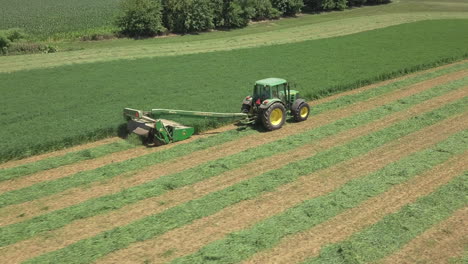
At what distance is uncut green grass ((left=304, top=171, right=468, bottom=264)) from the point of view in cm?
874

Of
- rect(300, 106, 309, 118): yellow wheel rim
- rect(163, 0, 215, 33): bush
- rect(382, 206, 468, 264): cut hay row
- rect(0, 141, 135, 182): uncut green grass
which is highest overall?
rect(163, 0, 215, 33): bush

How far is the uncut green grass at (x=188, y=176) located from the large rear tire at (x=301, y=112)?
96 centimetres

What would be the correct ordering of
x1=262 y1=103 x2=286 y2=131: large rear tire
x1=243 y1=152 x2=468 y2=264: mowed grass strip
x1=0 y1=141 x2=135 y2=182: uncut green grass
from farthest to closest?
1. x1=262 y1=103 x2=286 y2=131: large rear tire
2. x1=0 y1=141 x2=135 y2=182: uncut green grass
3. x1=243 y1=152 x2=468 y2=264: mowed grass strip

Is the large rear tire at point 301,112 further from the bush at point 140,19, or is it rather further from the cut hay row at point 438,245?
the bush at point 140,19

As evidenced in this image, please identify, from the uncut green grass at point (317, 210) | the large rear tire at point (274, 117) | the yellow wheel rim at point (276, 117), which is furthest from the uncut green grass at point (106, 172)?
the uncut green grass at point (317, 210)

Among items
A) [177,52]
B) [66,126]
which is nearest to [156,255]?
[66,126]

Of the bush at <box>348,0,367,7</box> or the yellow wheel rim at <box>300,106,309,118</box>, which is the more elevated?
the bush at <box>348,0,367,7</box>

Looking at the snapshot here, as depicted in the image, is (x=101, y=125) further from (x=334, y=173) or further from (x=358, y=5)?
(x=358, y=5)

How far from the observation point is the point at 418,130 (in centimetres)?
1570

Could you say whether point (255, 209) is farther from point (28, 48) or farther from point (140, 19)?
point (140, 19)

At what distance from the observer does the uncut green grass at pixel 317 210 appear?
349 inches

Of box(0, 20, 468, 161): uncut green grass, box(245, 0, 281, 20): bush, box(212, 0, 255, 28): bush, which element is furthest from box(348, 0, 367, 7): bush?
box(0, 20, 468, 161): uncut green grass

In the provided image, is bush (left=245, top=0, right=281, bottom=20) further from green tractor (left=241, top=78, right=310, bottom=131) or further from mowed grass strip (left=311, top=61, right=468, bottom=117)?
green tractor (left=241, top=78, right=310, bottom=131)

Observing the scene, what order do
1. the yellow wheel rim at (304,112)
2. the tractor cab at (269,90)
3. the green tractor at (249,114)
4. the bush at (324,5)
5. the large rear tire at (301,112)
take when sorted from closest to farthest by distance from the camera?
the green tractor at (249,114)
the tractor cab at (269,90)
the large rear tire at (301,112)
the yellow wheel rim at (304,112)
the bush at (324,5)
